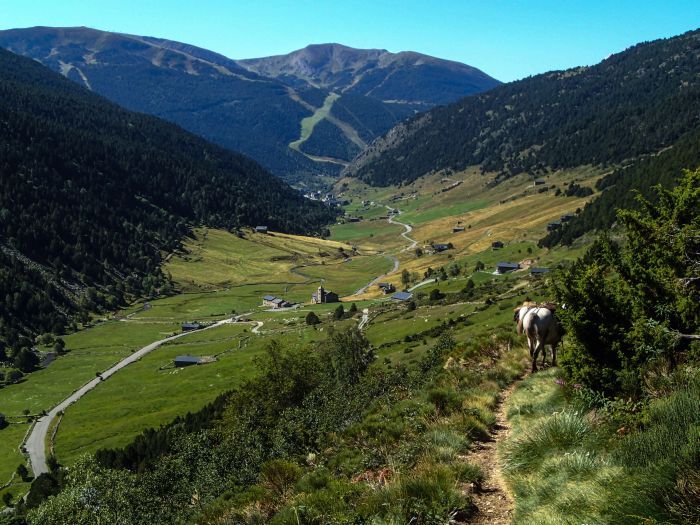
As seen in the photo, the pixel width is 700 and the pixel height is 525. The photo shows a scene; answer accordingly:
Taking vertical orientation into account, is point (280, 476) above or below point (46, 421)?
above

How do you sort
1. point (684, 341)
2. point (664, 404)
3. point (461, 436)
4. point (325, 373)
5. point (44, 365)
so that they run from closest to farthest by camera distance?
1. point (664, 404)
2. point (461, 436)
3. point (684, 341)
4. point (325, 373)
5. point (44, 365)

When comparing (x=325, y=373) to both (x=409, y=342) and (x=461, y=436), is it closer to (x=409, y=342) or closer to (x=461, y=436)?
(x=409, y=342)

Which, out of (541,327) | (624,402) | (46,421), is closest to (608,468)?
(624,402)

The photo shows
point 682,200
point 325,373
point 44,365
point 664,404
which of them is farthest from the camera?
point 44,365

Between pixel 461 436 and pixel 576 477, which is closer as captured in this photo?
pixel 576 477

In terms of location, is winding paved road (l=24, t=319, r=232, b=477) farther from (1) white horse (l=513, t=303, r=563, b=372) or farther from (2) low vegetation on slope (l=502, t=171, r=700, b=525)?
(2) low vegetation on slope (l=502, t=171, r=700, b=525)

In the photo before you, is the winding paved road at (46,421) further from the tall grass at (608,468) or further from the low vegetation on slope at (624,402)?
the tall grass at (608,468)

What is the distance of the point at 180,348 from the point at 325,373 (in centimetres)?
9906

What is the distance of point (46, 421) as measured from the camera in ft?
401

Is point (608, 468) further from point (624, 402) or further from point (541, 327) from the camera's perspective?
point (541, 327)

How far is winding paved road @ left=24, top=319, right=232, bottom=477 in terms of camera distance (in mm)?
102562

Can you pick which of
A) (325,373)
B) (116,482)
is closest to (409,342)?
(325,373)

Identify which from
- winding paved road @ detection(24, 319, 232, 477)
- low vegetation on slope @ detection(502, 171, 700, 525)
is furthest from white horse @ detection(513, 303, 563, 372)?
winding paved road @ detection(24, 319, 232, 477)

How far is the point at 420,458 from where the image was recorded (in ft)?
48.4
